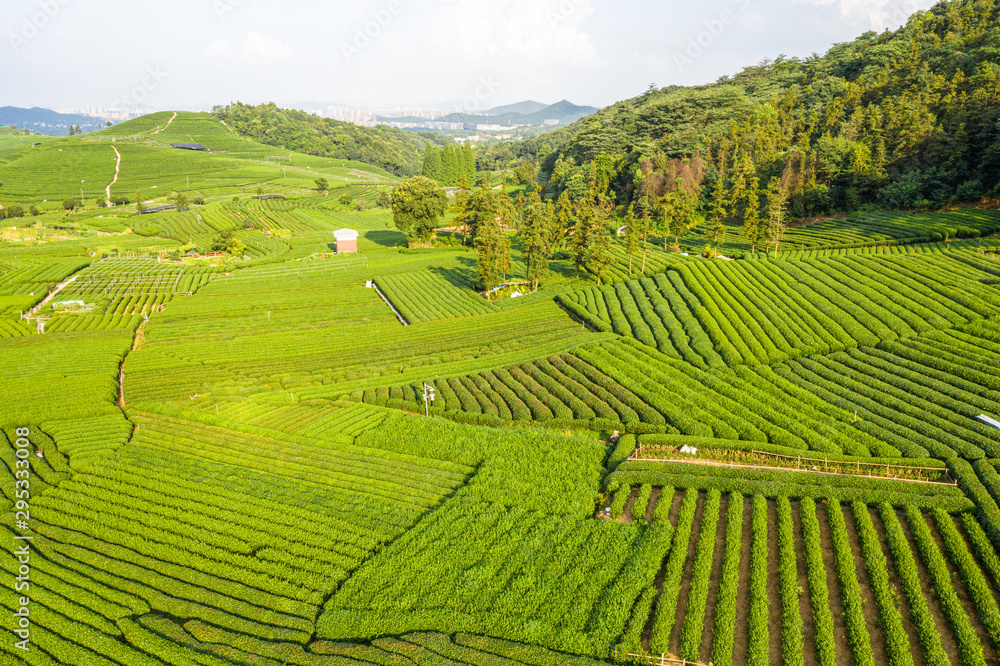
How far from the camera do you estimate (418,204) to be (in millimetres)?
81062

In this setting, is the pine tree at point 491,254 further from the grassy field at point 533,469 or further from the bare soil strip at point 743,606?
the bare soil strip at point 743,606

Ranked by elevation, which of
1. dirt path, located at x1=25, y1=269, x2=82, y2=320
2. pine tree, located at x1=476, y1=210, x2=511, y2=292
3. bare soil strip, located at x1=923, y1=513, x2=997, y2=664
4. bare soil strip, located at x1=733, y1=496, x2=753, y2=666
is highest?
pine tree, located at x1=476, y1=210, x2=511, y2=292

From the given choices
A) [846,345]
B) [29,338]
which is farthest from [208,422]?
[846,345]

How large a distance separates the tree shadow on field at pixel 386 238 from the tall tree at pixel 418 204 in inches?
230

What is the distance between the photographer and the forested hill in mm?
63344

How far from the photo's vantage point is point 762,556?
20547mm

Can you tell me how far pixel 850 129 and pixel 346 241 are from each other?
2824 inches

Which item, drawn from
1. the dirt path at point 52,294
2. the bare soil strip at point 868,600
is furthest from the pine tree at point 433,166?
the bare soil strip at point 868,600

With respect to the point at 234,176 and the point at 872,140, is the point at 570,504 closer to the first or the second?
the point at 872,140

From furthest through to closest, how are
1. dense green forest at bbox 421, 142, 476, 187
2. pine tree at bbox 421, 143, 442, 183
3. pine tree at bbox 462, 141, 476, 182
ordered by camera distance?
pine tree at bbox 462, 141, 476, 182 → dense green forest at bbox 421, 142, 476, 187 → pine tree at bbox 421, 143, 442, 183

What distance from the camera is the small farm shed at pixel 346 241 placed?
8344cm

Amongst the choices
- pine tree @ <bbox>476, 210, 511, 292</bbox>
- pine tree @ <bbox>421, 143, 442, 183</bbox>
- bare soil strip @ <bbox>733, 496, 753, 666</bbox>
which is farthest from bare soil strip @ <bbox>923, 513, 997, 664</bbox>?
pine tree @ <bbox>421, 143, 442, 183</bbox>

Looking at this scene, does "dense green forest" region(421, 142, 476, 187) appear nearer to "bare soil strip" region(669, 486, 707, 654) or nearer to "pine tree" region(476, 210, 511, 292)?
"pine tree" region(476, 210, 511, 292)

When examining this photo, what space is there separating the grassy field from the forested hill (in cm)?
1102
